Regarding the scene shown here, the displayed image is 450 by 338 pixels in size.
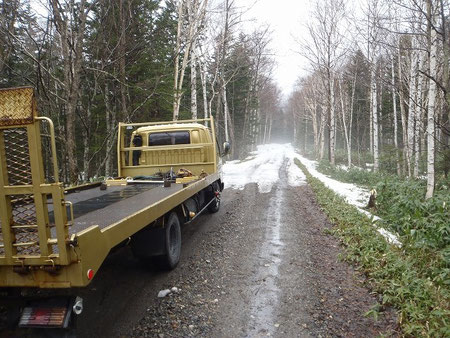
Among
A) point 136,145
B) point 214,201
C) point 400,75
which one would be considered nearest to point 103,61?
point 136,145

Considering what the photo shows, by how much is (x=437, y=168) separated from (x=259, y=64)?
71.1ft

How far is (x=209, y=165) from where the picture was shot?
24.6 feet

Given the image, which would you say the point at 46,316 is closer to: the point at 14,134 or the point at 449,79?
the point at 14,134

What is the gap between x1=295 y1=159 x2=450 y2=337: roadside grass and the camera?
3.20m

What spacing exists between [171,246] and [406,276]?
324cm

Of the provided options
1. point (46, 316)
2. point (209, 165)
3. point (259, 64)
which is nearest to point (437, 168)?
point (209, 165)

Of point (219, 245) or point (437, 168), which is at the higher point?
point (437, 168)

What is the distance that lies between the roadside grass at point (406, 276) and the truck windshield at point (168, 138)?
4.09m

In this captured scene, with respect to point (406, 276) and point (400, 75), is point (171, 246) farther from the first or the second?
point (400, 75)

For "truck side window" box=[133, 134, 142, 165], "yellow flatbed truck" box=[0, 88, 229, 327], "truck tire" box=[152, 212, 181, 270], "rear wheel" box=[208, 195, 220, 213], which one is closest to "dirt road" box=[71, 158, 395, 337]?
"truck tire" box=[152, 212, 181, 270]

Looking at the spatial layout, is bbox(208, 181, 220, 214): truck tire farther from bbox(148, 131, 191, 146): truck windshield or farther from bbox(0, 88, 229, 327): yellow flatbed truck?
bbox(0, 88, 229, 327): yellow flatbed truck

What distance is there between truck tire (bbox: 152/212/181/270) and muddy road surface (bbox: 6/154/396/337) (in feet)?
0.56

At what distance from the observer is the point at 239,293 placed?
405 centimetres

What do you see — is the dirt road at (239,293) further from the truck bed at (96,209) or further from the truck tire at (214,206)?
the truck tire at (214,206)
